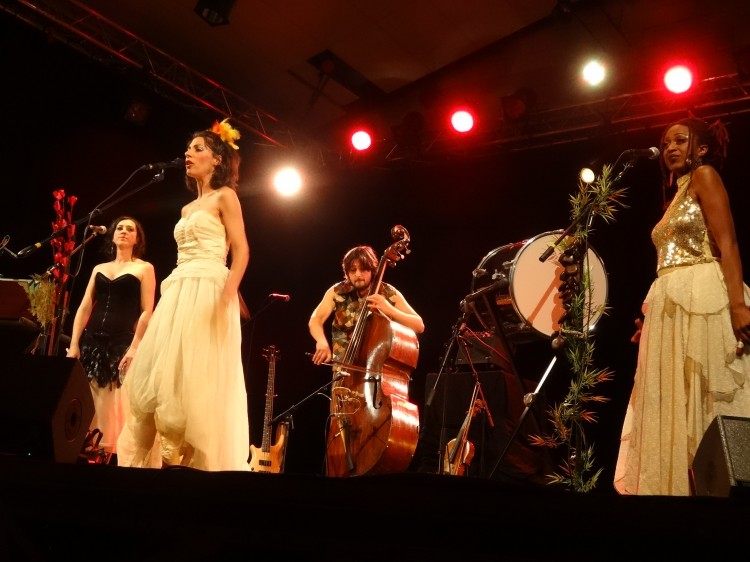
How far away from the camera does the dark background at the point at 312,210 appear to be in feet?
25.6

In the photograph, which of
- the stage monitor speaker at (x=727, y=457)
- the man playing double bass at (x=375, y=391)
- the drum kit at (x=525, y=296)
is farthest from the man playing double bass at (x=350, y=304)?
the stage monitor speaker at (x=727, y=457)

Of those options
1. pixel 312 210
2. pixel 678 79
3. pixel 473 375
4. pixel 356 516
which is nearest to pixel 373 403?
pixel 473 375

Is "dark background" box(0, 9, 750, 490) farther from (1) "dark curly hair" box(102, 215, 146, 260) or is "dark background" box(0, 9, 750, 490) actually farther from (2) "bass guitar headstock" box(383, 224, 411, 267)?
(2) "bass guitar headstock" box(383, 224, 411, 267)

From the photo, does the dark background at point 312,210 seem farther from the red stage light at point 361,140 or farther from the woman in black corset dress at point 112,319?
the woman in black corset dress at point 112,319

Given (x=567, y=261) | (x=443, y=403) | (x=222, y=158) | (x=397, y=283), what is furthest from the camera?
(x=397, y=283)

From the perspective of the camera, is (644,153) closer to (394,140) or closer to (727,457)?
(727,457)

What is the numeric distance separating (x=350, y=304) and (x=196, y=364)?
2.27 metres

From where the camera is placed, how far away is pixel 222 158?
4.98 metres

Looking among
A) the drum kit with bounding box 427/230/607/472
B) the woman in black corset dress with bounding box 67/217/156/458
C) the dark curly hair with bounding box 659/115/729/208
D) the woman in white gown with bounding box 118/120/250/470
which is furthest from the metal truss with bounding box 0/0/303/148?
the dark curly hair with bounding box 659/115/729/208

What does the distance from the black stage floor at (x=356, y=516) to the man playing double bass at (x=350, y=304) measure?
3.89 m

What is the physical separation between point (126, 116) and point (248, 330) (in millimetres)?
2989

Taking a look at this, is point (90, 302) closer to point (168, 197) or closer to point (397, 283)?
point (168, 197)

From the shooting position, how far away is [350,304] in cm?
644

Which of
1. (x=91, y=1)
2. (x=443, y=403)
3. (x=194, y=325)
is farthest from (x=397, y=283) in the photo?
(x=194, y=325)
